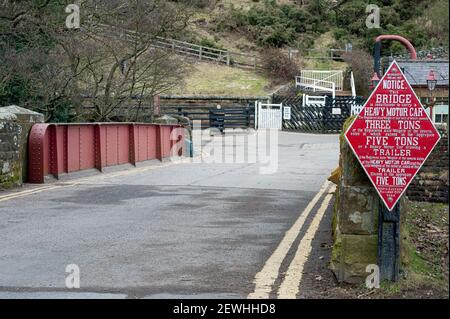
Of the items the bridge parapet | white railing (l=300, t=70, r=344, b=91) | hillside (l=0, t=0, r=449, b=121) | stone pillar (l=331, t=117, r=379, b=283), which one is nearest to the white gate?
white railing (l=300, t=70, r=344, b=91)

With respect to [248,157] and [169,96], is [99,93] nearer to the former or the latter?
[248,157]

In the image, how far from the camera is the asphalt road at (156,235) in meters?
6.91

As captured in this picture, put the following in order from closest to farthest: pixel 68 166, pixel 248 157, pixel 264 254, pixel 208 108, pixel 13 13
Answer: pixel 264 254
pixel 68 166
pixel 13 13
pixel 248 157
pixel 208 108

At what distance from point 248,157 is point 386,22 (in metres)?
27.8

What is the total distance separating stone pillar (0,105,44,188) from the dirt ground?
8109 millimetres

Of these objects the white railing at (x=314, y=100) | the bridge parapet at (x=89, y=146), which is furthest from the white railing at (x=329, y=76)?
the bridge parapet at (x=89, y=146)

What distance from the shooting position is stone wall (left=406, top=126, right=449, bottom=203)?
1242 centimetres

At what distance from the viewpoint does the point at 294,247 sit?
347 inches

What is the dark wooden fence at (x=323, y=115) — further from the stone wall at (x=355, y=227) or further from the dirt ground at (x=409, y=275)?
the stone wall at (x=355, y=227)

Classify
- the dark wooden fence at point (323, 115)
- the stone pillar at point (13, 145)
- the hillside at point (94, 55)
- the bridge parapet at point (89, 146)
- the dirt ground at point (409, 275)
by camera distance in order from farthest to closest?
the dark wooden fence at point (323, 115) < the hillside at point (94, 55) < the bridge parapet at point (89, 146) < the stone pillar at point (13, 145) < the dirt ground at point (409, 275)

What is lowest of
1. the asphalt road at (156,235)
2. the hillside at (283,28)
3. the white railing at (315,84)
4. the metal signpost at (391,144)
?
the asphalt road at (156,235)

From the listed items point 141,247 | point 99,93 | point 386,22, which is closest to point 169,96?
point 386,22

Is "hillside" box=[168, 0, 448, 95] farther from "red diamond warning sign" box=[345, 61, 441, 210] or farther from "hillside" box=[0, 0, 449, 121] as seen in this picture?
"red diamond warning sign" box=[345, 61, 441, 210]

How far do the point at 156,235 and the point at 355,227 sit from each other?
3.64m
